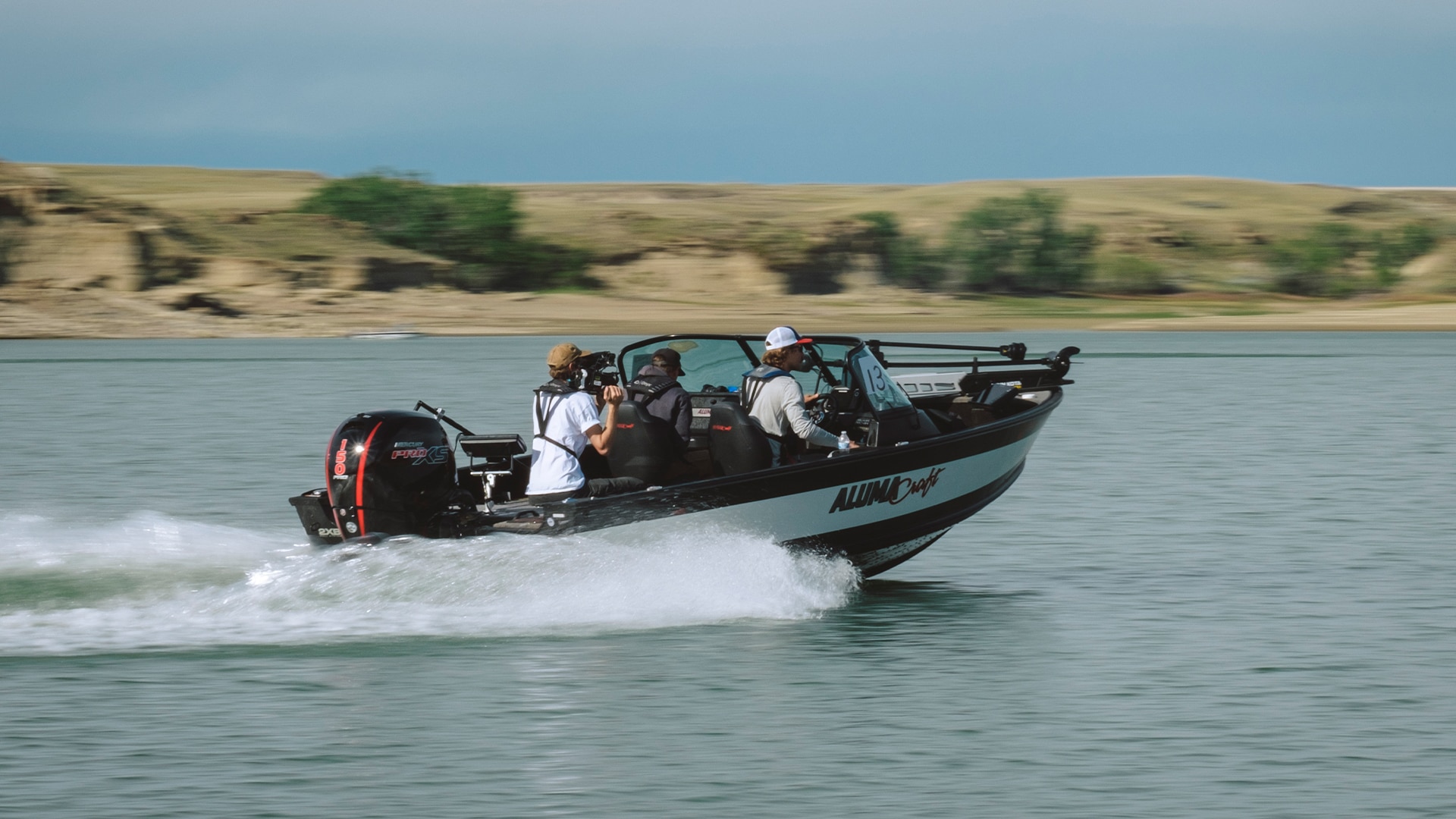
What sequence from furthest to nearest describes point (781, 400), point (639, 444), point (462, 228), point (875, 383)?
point (462, 228) → point (875, 383) → point (781, 400) → point (639, 444)

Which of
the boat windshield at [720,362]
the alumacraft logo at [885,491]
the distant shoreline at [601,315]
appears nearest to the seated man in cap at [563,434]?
the alumacraft logo at [885,491]

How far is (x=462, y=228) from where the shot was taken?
7150 centimetres

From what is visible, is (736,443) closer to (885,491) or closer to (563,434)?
(563,434)

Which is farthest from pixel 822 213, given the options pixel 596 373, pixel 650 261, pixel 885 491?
pixel 885 491

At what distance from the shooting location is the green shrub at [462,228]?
231ft

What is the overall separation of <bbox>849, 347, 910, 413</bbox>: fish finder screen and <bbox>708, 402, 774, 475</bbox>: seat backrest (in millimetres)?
918


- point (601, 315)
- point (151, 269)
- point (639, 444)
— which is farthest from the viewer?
point (601, 315)

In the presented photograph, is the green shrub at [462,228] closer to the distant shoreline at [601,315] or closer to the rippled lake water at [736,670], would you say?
the distant shoreline at [601,315]

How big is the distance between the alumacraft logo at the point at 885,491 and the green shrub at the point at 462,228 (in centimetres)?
5680

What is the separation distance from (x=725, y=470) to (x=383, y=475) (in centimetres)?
195

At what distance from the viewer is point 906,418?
10625mm

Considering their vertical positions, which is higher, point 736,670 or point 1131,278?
point 1131,278

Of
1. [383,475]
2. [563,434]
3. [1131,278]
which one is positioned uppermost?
[1131,278]

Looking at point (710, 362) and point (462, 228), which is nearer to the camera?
point (710, 362)
